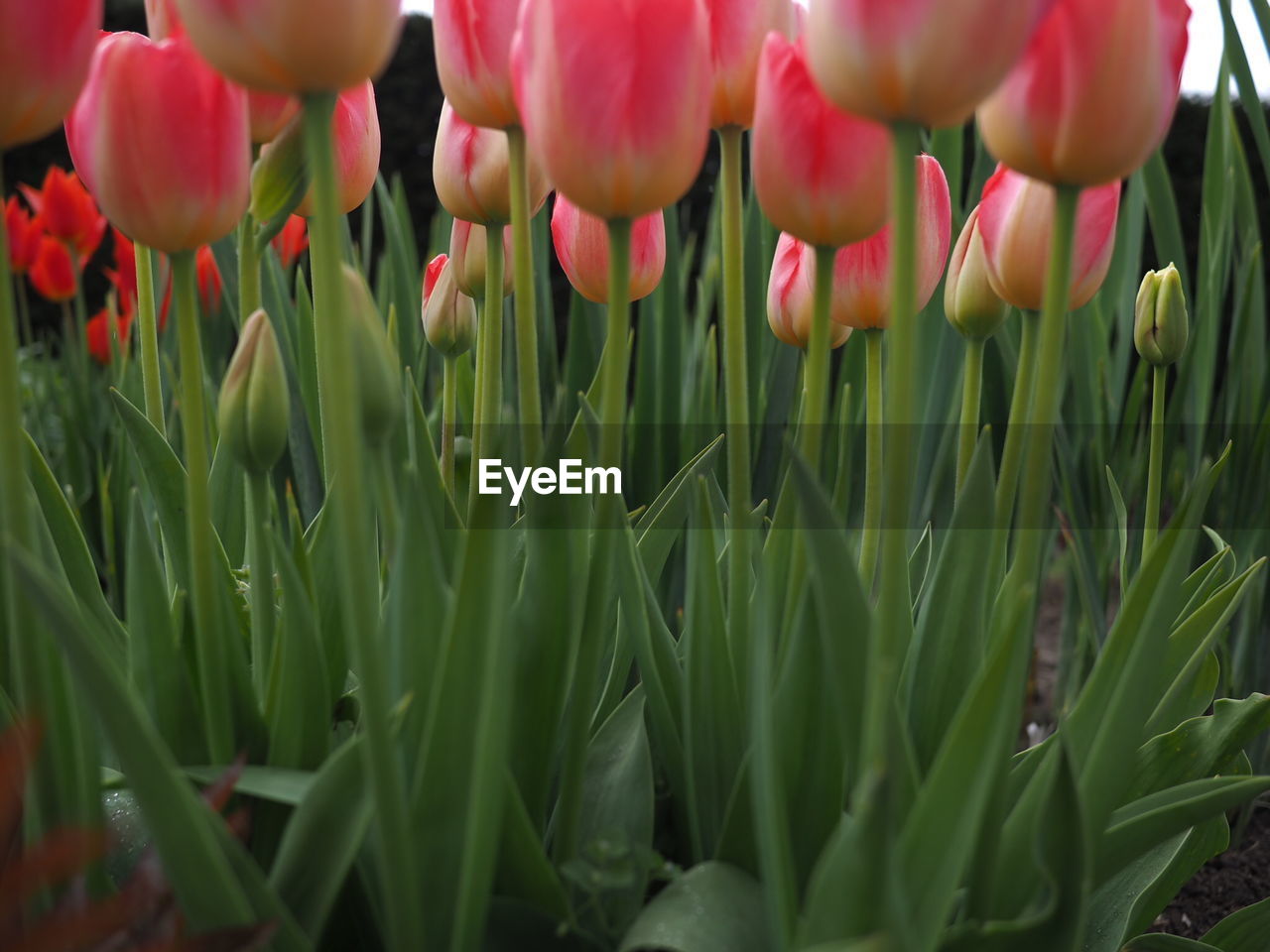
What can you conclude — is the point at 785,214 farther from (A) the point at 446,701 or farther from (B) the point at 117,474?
(B) the point at 117,474

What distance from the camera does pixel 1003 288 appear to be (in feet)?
2.11

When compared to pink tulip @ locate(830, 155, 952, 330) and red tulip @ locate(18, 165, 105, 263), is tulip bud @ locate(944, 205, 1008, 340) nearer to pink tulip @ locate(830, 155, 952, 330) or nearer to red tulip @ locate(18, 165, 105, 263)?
pink tulip @ locate(830, 155, 952, 330)

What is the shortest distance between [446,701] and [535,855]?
0.10 m

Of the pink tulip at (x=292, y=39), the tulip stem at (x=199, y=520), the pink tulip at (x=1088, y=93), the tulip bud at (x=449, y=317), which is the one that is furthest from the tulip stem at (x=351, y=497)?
the tulip bud at (x=449, y=317)

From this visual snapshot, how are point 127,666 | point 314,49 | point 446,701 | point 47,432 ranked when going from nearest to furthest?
point 314,49 < point 446,701 < point 127,666 < point 47,432

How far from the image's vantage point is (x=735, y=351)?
60 centimetres

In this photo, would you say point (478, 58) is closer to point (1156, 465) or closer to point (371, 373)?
point (371, 373)

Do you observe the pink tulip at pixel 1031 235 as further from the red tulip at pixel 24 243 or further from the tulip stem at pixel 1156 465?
the red tulip at pixel 24 243

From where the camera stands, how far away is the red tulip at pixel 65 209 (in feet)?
7.13

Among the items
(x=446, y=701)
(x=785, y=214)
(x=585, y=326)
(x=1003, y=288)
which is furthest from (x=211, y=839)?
(x=585, y=326)

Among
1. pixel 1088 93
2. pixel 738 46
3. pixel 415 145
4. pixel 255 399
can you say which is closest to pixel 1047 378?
pixel 1088 93

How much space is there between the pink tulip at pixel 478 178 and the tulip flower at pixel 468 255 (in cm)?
10

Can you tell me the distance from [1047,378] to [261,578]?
397mm

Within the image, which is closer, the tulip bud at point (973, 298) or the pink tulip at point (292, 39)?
the pink tulip at point (292, 39)
